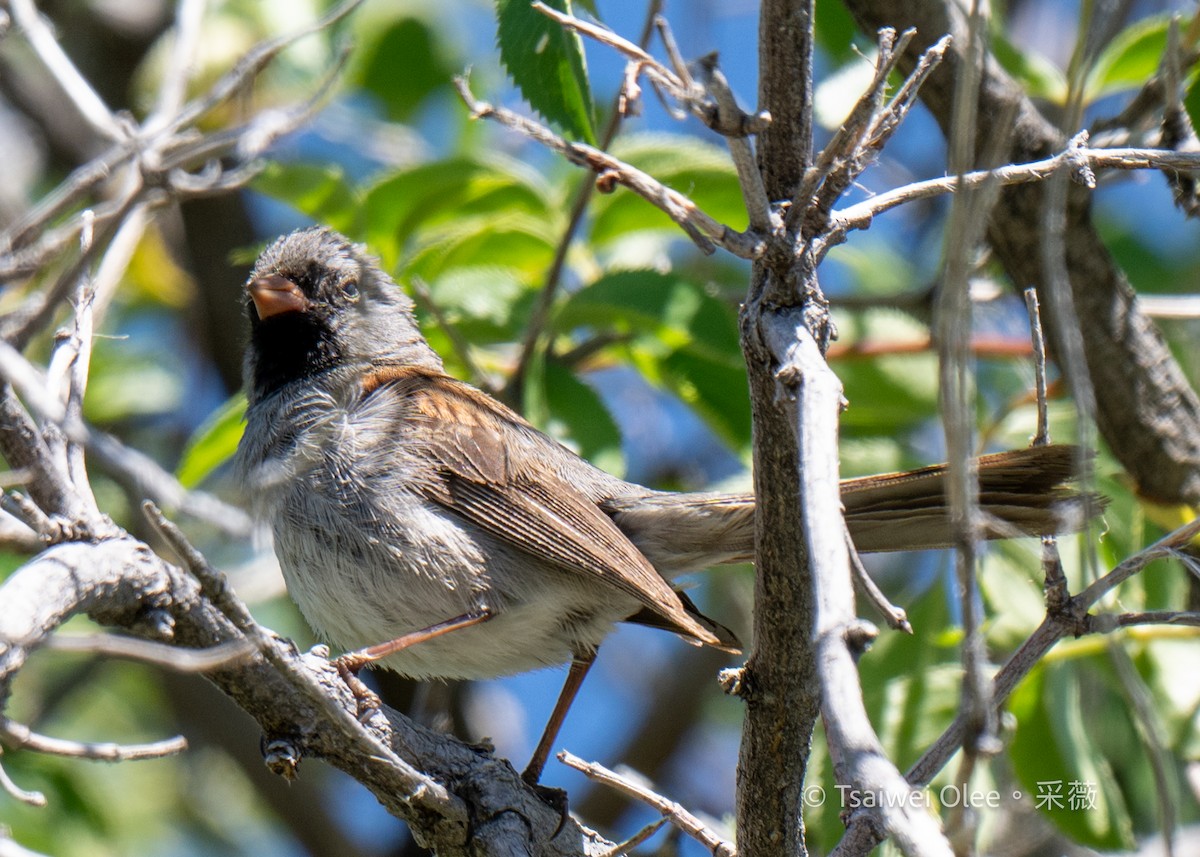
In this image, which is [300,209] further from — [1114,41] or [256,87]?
[1114,41]

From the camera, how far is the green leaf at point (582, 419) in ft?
13.1

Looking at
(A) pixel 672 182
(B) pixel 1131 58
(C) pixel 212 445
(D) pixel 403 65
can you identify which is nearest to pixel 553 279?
(A) pixel 672 182

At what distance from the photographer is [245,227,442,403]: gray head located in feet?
14.2

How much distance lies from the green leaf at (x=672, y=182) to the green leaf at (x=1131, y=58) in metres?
1.21

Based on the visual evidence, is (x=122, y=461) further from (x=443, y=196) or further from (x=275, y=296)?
(x=443, y=196)

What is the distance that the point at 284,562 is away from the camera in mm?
3721

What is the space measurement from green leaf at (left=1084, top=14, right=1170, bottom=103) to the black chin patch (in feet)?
8.89

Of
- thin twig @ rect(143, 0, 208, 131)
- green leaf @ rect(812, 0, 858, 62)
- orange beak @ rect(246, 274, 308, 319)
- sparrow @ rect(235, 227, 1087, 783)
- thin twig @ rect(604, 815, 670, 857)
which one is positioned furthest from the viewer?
green leaf @ rect(812, 0, 858, 62)

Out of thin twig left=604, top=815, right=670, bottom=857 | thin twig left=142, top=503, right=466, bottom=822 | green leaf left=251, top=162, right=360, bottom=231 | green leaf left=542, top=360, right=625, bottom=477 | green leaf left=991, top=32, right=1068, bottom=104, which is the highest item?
green leaf left=991, top=32, right=1068, bottom=104

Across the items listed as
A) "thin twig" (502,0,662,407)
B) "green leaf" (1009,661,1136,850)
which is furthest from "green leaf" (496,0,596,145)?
"green leaf" (1009,661,1136,850)

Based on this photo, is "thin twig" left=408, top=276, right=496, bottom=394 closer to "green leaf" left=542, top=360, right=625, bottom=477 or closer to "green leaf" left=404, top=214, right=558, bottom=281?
"green leaf" left=404, top=214, right=558, bottom=281

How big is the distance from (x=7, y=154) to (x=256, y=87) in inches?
69.0

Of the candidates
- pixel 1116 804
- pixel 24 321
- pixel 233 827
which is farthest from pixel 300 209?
pixel 233 827

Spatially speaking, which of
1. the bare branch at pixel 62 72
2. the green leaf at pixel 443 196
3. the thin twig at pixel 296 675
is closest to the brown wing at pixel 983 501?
the thin twig at pixel 296 675
